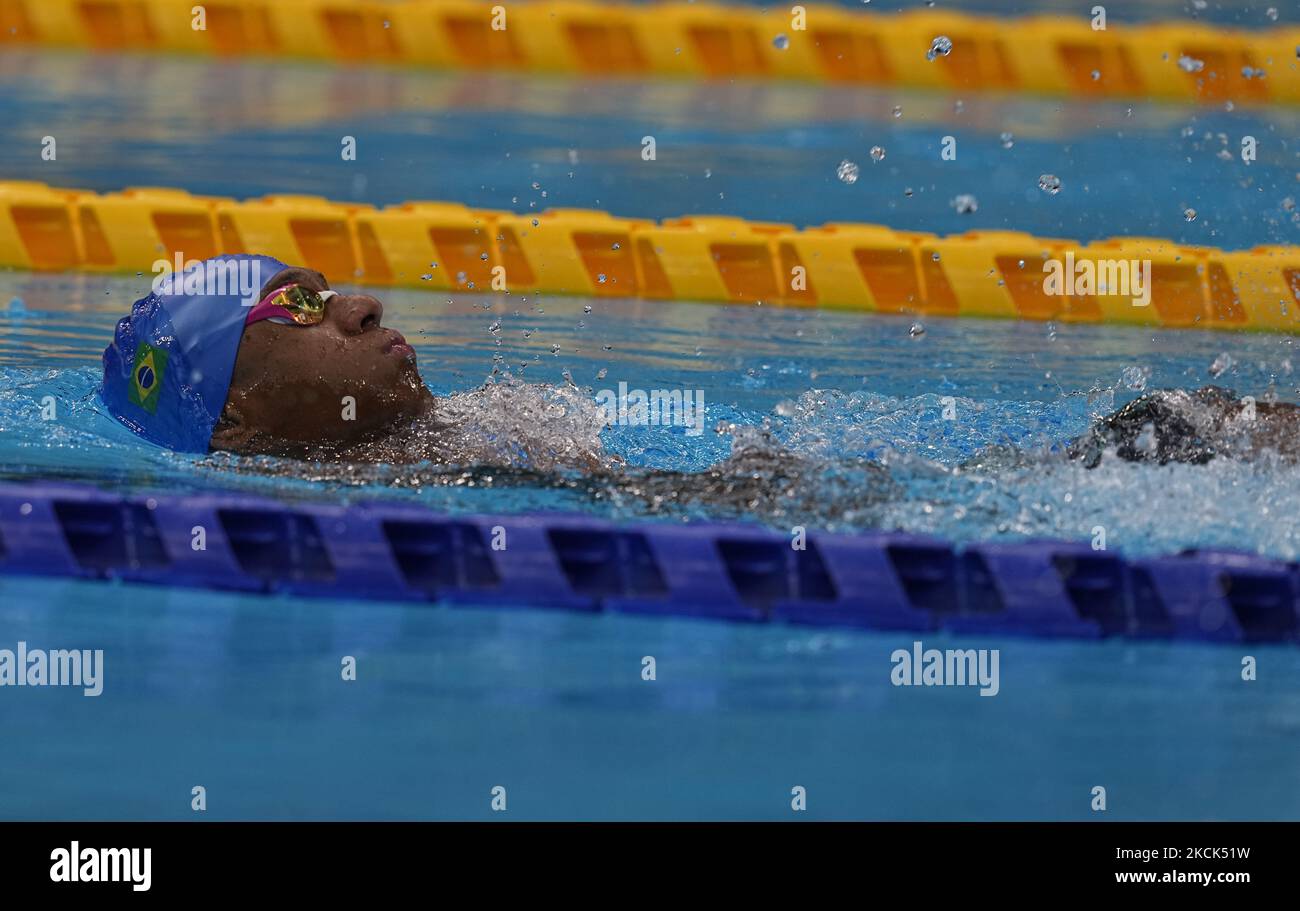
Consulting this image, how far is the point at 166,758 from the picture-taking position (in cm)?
331

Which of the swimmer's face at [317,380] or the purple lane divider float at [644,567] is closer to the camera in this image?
the purple lane divider float at [644,567]

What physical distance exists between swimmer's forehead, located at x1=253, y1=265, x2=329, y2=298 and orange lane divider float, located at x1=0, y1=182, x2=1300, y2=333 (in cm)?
283

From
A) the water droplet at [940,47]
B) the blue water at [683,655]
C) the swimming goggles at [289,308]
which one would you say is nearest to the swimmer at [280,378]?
the swimming goggles at [289,308]

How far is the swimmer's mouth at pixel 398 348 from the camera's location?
4.34 meters

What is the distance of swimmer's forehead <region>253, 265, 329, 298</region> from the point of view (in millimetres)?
4348

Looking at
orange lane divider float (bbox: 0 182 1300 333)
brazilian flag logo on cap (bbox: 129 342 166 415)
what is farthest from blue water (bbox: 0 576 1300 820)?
orange lane divider float (bbox: 0 182 1300 333)

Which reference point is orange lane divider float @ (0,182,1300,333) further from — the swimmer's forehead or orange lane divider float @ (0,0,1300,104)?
orange lane divider float @ (0,0,1300,104)

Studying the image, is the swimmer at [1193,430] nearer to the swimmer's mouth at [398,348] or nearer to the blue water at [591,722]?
the blue water at [591,722]

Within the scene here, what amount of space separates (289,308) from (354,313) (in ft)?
0.51

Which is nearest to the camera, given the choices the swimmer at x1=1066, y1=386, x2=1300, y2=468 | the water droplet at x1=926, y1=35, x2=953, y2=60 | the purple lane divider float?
the purple lane divider float

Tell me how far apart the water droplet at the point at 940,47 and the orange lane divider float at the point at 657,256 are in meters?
3.35

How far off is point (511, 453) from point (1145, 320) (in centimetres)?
317
